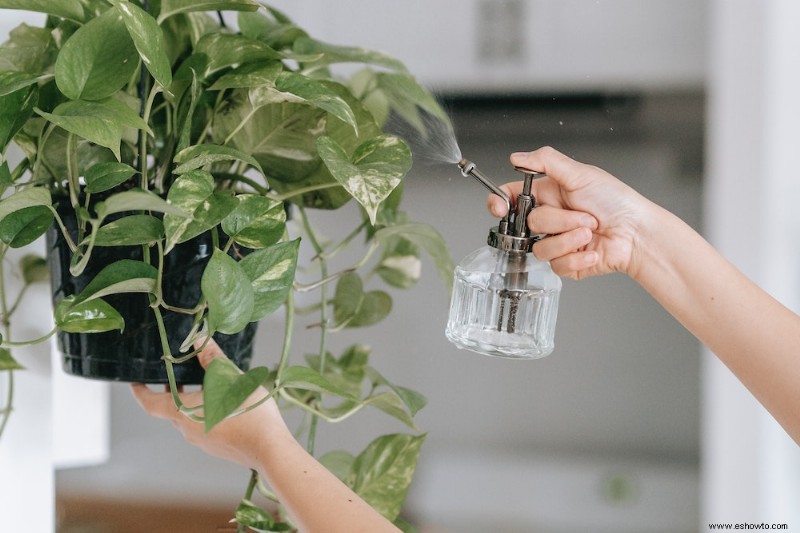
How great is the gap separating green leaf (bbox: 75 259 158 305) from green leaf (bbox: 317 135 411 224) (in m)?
0.14

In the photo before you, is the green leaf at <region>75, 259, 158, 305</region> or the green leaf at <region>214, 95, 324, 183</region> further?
the green leaf at <region>214, 95, 324, 183</region>

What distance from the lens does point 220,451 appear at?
0.62m

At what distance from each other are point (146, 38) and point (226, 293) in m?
0.16

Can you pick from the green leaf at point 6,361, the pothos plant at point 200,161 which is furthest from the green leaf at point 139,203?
the green leaf at point 6,361

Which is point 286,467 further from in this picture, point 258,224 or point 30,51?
point 30,51

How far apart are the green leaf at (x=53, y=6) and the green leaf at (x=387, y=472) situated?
1.41 ft

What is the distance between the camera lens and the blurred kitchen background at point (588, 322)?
1117mm

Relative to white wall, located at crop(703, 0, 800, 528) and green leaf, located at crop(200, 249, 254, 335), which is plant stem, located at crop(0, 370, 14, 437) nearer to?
green leaf, located at crop(200, 249, 254, 335)

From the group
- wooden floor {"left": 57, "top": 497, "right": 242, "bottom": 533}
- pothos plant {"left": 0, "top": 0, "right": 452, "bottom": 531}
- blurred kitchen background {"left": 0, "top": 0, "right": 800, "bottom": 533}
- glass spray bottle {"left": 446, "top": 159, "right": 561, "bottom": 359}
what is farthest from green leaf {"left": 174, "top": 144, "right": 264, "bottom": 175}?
wooden floor {"left": 57, "top": 497, "right": 242, "bottom": 533}

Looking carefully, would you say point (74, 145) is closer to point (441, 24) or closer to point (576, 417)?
point (441, 24)

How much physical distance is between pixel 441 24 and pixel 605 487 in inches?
30.8

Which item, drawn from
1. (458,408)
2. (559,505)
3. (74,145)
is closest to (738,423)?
(559,505)

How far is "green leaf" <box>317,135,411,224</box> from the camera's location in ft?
1.59

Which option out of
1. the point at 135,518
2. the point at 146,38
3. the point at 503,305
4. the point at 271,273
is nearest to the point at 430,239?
the point at 503,305
